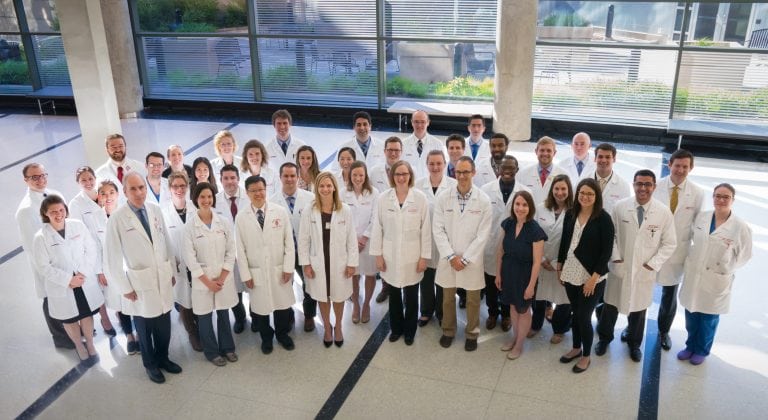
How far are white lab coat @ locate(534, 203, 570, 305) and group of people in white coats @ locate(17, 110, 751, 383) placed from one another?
0.01 meters

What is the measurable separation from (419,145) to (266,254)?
236cm

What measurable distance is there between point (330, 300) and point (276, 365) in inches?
23.9

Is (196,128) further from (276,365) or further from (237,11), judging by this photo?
(276,365)

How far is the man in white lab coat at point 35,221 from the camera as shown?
467 cm

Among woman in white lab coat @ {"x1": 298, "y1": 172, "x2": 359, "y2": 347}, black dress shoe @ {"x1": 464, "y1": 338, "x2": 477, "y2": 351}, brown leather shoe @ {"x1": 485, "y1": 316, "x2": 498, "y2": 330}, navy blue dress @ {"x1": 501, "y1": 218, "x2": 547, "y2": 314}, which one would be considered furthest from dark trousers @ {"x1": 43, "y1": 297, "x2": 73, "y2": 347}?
navy blue dress @ {"x1": 501, "y1": 218, "x2": 547, "y2": 314}

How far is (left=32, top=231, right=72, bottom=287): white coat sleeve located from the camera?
4.36m

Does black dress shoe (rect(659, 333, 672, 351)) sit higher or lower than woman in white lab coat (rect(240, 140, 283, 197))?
lower

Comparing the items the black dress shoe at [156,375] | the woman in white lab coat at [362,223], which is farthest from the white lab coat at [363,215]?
the black dress shoe at [156,375]

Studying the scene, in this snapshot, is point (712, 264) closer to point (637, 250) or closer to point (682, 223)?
point (682, 223)

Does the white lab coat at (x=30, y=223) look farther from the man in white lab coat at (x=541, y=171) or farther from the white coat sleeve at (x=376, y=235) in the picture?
the man in white lab coat at (x=541, y=171)

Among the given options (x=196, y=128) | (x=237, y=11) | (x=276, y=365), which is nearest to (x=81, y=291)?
(x=276, y=365)

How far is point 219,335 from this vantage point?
4707 mm

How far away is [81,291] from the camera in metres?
4.54

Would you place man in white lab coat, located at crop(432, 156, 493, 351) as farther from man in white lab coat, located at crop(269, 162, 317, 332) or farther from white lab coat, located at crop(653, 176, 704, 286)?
white lab coat, located at crop(653, 176, 704, 286)
